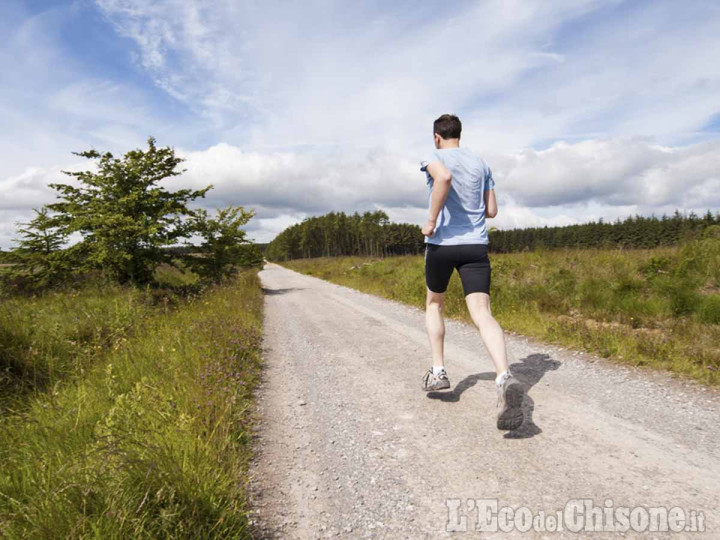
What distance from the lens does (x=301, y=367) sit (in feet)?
16.0

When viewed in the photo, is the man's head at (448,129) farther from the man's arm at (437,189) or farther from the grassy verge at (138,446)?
the grassy verge at (138,446)

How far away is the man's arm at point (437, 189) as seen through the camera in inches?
111

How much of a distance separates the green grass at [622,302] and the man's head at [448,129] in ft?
11.0

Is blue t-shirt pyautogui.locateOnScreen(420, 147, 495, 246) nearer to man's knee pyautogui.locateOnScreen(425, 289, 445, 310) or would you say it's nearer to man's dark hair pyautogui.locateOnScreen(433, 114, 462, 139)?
man's dark hair pyautogui.locateOnScreen(433, 114, 462, 139)

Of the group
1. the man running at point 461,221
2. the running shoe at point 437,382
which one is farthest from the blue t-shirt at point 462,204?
the running shoe at point 437,382

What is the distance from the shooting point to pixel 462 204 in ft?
9.89

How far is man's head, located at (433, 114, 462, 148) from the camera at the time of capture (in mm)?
3154

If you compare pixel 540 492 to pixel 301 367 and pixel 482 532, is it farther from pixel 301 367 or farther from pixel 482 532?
pixel 301 367

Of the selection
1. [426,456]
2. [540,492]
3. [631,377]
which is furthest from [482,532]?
[631,377]

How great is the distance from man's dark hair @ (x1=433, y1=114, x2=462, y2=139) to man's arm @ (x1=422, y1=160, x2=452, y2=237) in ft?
1.28

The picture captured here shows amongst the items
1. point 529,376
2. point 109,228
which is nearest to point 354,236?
point 109,228

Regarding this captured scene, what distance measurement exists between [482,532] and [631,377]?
3079 millimetres

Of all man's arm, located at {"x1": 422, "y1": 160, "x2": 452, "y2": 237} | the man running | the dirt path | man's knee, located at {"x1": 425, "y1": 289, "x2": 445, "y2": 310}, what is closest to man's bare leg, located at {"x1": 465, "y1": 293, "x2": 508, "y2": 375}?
the man running

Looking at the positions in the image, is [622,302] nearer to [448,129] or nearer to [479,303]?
[479,303]
